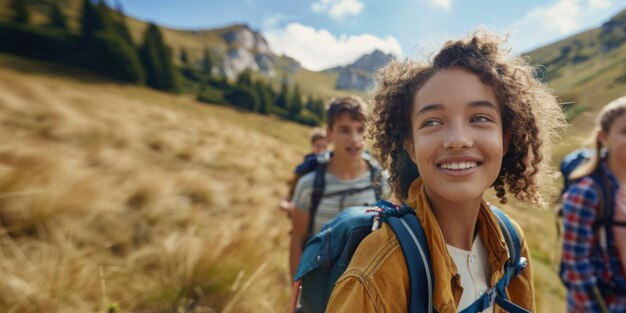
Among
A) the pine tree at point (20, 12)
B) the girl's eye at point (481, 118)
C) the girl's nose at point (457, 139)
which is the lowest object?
the girl's nose at point (457, 139)

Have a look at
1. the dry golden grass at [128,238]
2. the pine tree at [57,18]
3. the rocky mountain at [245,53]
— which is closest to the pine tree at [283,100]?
the pine tree at [57,18]

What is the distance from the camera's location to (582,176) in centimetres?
237

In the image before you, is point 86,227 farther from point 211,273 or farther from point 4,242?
point 211,273

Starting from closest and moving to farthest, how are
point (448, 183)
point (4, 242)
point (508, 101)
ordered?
1. point (448, 183)
2. point (508, 101)
3. point (4, 242)

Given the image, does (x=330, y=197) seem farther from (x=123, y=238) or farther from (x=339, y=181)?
(x=123, y=238)

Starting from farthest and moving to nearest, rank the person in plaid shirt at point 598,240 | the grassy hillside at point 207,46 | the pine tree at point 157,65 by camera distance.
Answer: the grassy hillside at point 207,46
the pine tree at point 157,65
the person in plaid shirt at point 598,240

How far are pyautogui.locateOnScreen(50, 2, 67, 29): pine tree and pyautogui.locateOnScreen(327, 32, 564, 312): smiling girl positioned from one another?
4186 centimetres

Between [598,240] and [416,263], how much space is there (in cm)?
198

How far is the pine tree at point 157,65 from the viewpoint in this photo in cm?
3547

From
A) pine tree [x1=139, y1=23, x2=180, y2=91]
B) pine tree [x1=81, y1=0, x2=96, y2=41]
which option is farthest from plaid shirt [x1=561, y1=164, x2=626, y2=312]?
pine tree [x1=81, y1=0, x2=96, y2=41]

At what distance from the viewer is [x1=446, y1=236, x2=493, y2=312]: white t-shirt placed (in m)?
1.26

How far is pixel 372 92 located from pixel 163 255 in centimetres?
→ 264

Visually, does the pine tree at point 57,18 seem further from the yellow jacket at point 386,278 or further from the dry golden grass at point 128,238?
the yellow jacket at point 386,278

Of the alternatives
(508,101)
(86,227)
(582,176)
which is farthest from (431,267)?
(86,227)
